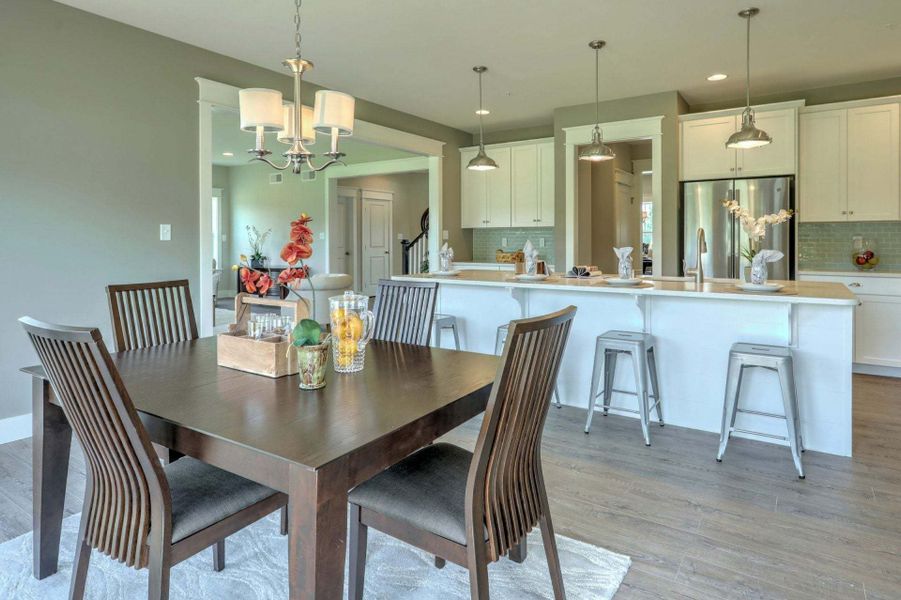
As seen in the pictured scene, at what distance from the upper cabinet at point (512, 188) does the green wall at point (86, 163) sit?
3.65m

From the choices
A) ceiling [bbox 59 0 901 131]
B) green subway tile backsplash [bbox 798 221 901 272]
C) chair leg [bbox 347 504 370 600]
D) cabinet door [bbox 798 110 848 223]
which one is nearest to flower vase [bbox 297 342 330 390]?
chair leg [bbox 347 504 370 600]

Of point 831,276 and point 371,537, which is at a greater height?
point 831,276

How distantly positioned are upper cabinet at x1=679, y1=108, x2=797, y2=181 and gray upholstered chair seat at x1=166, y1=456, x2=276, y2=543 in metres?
5.27

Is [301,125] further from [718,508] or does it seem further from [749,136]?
[749,136]

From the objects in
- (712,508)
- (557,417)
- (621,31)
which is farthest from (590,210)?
(712,508)

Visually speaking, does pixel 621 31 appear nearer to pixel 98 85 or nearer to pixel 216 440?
pixel 98 85

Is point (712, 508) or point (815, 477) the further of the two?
point (815, 477)

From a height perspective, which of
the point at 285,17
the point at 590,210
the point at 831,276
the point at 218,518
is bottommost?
the point at 218,518

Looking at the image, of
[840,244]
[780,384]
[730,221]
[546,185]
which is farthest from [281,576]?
[840,244]

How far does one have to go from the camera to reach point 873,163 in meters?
4.96

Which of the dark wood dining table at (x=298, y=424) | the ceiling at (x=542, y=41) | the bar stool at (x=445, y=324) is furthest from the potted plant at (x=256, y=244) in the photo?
the dark wood dining table at (x=298, y=424)

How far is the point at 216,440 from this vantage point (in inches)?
50.2

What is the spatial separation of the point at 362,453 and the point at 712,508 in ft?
6.13

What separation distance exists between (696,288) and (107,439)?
310 cm
